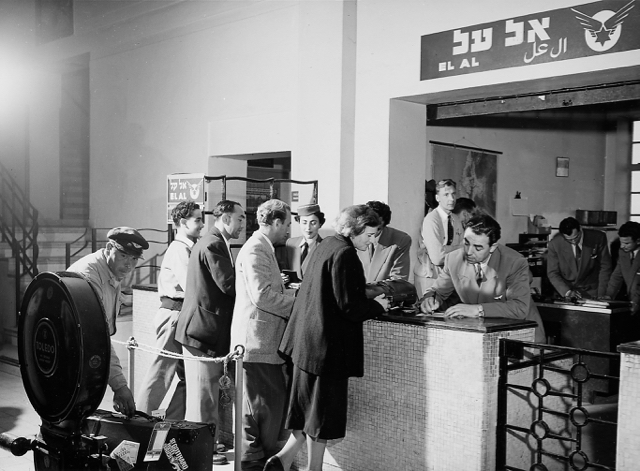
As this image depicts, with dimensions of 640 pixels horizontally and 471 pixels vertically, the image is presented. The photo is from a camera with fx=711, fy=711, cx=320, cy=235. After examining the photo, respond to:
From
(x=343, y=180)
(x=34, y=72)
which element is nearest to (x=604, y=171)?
(x=343, y=180)

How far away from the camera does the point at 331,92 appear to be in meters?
7.86

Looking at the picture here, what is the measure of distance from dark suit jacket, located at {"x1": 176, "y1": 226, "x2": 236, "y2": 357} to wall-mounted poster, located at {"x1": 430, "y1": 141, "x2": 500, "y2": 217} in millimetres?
4441

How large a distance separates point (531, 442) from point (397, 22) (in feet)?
14.8

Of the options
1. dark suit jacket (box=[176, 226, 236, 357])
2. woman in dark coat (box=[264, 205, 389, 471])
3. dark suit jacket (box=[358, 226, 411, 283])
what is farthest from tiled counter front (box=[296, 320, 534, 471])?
dark suit jacket (box=[358, 226, 411, 283])

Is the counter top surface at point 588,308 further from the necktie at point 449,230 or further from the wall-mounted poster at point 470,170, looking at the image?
the wall-mounted poster at point 470,170

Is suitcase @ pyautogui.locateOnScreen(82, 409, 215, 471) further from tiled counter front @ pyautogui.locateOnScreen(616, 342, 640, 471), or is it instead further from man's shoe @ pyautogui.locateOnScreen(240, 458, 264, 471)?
tiled counter front @ pyautogui.locateOnScreen(616, 342, 640, 471)

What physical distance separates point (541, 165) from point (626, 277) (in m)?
3.62

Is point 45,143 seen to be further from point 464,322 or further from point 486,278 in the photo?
point 464,322

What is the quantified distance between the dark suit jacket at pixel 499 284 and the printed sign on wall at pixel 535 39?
6.81 feet

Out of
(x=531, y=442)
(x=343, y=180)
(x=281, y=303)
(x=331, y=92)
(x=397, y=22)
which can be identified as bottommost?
(x=531, y=442)

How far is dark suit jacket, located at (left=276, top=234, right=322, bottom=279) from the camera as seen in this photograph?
7.54 metres

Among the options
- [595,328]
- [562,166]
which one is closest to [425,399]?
[595,328]

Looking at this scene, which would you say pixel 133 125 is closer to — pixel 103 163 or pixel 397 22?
pixel 103 163

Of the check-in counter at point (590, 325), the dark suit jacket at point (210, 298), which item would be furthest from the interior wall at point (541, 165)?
the dark suit jacket at point (210, 298)
